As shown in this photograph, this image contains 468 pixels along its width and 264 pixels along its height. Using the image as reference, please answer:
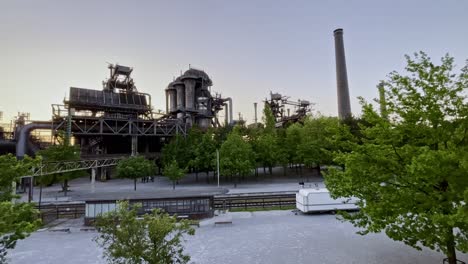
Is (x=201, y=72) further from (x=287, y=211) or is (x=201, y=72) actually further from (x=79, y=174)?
(x=287, y=211)

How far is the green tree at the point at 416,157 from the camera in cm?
935

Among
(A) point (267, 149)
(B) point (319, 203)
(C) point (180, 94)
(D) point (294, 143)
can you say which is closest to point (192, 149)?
(A) point (267, 149)

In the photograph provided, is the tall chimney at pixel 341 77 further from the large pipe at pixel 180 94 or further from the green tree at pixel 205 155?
the large pipe at pixel 180 94

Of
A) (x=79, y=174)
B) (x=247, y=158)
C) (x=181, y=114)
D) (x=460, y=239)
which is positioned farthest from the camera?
(x=181, y=114)

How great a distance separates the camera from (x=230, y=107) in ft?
310

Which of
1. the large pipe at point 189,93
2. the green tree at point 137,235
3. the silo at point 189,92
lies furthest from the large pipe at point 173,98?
the green tree at point 137,235

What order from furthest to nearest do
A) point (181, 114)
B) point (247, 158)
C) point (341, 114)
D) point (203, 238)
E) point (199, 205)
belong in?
point (181, 114), point (341, 114), point (247, 158), point (199, 205), point (203, 238)

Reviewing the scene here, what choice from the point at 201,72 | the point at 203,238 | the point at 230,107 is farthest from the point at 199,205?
the point at 230,107

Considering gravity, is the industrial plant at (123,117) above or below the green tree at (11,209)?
above

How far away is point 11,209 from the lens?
8969mm

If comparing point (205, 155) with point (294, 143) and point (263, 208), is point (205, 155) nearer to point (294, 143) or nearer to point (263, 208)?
point (294, 143)

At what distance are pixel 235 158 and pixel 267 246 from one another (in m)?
29.2

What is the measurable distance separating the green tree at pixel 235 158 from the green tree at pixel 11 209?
33977 millimetres

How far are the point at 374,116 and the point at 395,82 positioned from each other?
1766 millimetres
